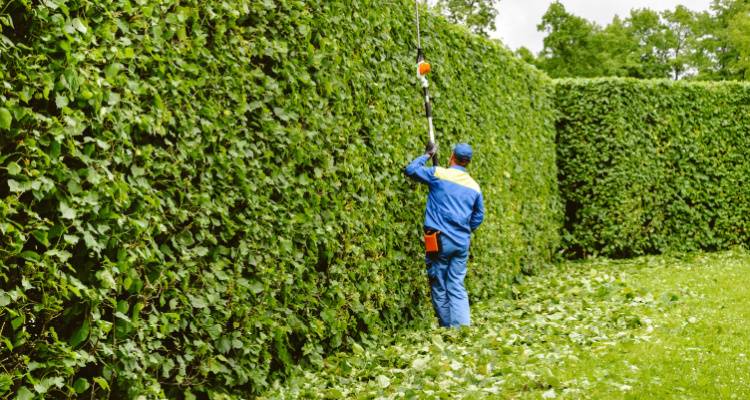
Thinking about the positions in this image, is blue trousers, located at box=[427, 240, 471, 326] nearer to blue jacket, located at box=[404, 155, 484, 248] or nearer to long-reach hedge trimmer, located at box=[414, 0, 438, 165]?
blue jacket, located at box=[404, 155, 484, 248]

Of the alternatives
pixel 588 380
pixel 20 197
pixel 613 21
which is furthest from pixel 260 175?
pixel 613 21

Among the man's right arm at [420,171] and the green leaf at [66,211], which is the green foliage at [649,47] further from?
the green leaf at [66,211]

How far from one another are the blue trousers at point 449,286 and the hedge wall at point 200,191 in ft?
0.97

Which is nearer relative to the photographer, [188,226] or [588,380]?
[188,226]

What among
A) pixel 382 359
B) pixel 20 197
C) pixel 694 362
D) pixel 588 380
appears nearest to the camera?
pixel 20 197

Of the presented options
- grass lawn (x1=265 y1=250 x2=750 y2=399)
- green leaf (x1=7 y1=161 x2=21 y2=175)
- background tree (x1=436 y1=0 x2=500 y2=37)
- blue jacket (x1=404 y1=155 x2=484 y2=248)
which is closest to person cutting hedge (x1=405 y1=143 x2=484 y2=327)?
blue jacket (x1=404 y1=155 x2=484 y2=248)

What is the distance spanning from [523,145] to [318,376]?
23.9 ft

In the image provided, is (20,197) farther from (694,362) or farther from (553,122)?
(553,122)

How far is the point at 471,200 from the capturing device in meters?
7.59

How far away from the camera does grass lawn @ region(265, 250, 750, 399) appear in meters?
5.05

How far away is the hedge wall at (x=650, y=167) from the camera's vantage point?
14141mm

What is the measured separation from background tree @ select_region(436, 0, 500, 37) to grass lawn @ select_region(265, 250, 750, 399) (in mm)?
37364

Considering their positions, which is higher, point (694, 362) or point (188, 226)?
point (188, 226)

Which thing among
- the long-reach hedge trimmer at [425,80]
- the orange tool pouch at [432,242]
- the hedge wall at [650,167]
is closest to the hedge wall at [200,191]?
the long-reach hedge trimmer at [425,80]
